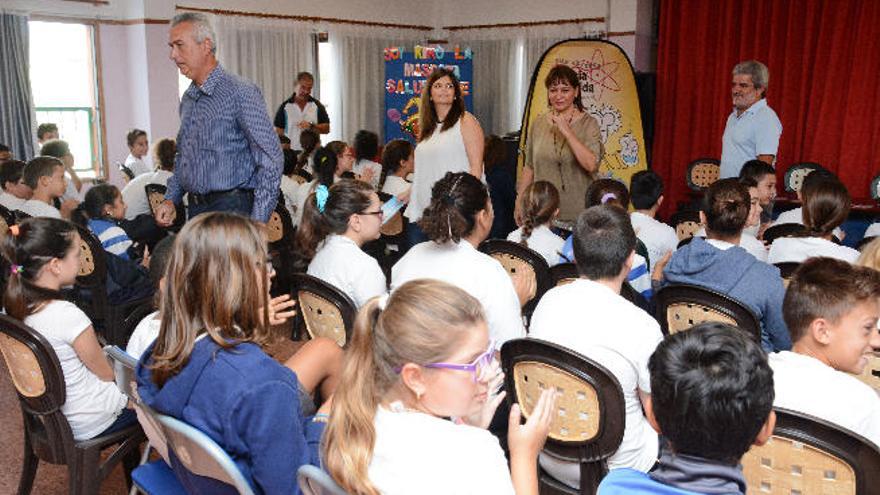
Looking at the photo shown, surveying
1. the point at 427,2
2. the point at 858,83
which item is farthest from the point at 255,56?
the point at 858,83

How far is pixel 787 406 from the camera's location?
170cm

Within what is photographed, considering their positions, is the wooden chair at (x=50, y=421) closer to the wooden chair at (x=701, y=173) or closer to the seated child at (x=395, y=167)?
the seated child at (x=395, y=167)

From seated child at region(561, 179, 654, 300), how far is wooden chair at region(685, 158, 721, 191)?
10.4 ft

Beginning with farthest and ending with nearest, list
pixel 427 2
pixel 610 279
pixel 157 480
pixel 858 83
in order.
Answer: pixel 427 2, pixel 858 83, pixel 610 279, pixel 157 480

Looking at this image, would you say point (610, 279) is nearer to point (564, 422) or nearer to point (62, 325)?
point (564, 422)

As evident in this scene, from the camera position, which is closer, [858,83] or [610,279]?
[610,279]

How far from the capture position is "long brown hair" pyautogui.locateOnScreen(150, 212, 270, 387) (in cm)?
165

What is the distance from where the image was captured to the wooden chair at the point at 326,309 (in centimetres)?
272

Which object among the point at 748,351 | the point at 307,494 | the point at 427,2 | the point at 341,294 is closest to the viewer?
the point at 748,351

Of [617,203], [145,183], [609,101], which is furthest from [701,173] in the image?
[145,183]

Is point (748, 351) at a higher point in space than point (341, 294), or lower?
higher

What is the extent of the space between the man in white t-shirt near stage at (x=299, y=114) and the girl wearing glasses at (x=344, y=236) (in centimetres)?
574

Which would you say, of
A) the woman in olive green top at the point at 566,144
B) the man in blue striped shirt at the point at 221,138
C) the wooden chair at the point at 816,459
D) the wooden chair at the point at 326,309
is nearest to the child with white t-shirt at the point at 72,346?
the man in blue striped shirt at the point at 221,138

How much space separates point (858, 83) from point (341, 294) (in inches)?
236
